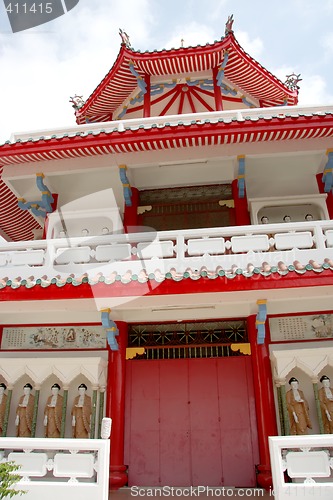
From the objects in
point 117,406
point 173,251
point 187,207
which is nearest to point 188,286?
point 173,251

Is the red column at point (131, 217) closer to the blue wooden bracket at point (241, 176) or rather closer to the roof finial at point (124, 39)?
the blue wooden bracket at point (241, 176)

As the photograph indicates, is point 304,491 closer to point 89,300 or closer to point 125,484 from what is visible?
point 125,484

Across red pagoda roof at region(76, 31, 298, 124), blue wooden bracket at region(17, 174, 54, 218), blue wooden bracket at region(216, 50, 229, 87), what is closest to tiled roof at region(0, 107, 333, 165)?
blue wooden bracket at region(17, 174, 54, 218)

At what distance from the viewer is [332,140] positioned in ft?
34.0

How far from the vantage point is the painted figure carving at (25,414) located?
8.95m

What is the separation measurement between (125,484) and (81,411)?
160 cm

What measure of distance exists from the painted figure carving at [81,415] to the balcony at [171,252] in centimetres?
242

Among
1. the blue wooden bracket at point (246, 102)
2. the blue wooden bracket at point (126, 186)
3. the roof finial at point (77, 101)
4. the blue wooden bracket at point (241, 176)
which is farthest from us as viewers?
the roof finial at point (77, 101)

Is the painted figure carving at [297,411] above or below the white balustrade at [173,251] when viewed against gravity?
below

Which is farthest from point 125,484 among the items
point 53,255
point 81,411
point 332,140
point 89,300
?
point 332,140

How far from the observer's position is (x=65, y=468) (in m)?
6.88

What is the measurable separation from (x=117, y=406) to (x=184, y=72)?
9304mm

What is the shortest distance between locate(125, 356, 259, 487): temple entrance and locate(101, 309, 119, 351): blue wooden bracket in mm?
821

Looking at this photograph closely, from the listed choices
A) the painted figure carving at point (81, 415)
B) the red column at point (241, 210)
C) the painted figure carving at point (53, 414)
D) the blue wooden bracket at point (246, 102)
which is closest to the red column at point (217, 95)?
the blue wooden bracket at point (246, 102)
